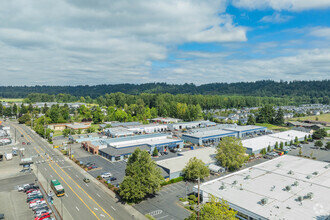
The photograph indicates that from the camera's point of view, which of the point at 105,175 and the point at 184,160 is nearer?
the point at 105,175

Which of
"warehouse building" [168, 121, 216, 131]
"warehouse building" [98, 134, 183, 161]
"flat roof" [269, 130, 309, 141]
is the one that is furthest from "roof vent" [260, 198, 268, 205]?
"warehouse building" [168, 121, 216, 131]

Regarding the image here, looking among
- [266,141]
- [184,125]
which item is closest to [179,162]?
[266,141]

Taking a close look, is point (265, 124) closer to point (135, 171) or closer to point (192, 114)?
point (192, 114)

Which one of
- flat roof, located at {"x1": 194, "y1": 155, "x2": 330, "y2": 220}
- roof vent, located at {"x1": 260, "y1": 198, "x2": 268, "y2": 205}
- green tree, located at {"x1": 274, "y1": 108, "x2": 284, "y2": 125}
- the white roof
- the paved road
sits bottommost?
the paved road

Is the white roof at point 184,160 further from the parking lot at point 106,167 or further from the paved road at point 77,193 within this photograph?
the paved road at point 77,193

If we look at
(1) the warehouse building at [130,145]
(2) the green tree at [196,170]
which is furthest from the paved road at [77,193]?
(2) the green tree at [196,170]

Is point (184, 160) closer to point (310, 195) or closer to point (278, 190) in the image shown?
point (278, 190)

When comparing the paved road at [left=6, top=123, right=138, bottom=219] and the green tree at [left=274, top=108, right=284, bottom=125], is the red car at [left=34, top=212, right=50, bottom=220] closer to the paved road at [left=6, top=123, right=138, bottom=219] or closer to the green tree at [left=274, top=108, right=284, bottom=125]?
the paved road at [left=6, top=123, right=138, bottom=219]
